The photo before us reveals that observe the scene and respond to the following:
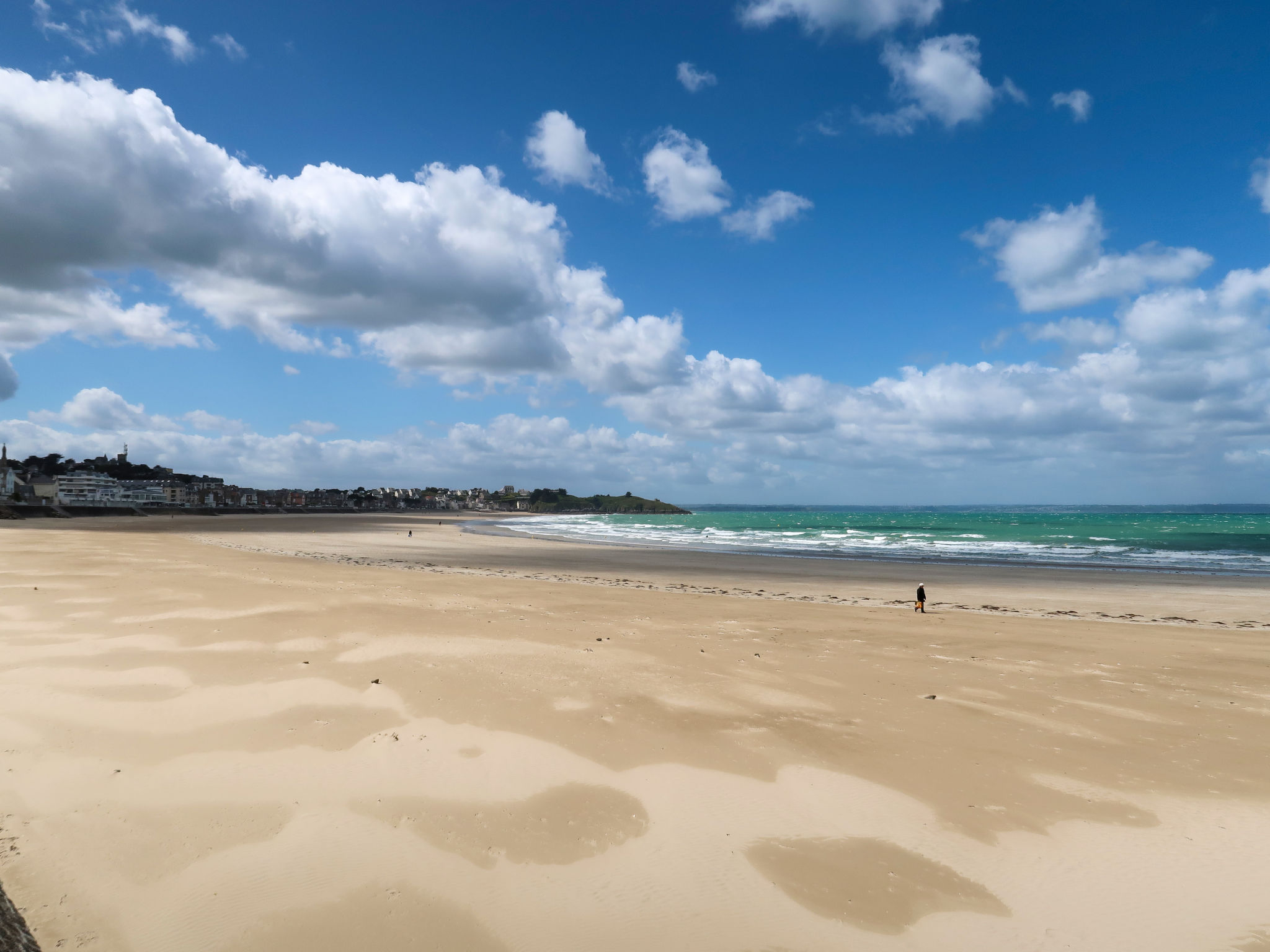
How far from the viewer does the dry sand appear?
3.80m

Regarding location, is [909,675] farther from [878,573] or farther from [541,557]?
[541,557]

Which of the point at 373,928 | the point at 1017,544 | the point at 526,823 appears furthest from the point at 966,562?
the point at 373,928

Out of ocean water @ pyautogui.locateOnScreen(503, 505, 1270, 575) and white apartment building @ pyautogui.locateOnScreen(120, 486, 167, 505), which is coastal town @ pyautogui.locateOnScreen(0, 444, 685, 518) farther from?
ocean water @ pyautogui.locateOnScreen(503, 505, 1270, 575)

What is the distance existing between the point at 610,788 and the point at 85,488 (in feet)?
557

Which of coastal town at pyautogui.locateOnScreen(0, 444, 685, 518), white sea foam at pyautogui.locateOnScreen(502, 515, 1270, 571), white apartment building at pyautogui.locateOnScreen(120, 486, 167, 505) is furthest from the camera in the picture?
white apartment building at pyautogui.locateOnScreen(120, 486, 167, 505)

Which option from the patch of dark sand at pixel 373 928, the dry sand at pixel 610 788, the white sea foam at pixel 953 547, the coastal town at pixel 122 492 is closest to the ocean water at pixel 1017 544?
the white sea foam at pixel 953 547

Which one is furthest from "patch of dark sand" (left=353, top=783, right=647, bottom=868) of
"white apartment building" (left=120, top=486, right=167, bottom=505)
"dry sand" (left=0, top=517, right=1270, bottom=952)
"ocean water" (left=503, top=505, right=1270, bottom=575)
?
"white apartment building" (left=120, top=486, right=167, bottom=505)

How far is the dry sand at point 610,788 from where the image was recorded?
380 cm

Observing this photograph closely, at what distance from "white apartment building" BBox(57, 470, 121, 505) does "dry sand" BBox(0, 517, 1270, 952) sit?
498 feet

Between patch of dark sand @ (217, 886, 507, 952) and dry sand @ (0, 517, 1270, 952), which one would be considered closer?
patch of dark sand @ (217, 886, 507, 952)

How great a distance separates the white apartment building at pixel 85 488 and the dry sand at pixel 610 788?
498 feet

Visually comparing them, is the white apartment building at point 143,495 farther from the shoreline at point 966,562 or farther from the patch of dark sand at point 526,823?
the patch of dark sand at point 526,823

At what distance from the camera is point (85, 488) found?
415 ft

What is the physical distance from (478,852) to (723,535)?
5885 cm
